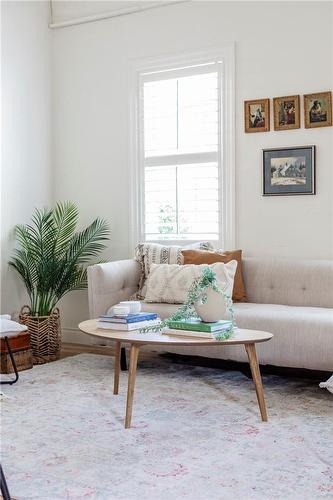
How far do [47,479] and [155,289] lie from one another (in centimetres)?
207

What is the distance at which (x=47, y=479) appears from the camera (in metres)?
2.45

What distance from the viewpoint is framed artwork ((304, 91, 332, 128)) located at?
4395 millimetres

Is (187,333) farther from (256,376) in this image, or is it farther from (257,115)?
(257,115)

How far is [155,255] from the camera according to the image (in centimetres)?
471

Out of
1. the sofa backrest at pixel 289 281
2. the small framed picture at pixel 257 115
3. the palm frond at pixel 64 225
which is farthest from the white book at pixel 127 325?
the small framed picture at pixel 257 115

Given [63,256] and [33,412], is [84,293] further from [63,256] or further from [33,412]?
[33,412]

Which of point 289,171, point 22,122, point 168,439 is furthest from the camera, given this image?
point 22,122

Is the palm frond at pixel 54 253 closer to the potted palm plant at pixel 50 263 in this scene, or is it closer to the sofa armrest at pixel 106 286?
the potted palm plant at pixel 50 263

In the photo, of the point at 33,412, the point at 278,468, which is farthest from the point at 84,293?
the point at 278,468

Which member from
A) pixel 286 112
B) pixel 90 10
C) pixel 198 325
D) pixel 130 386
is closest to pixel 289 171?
pixel 286 112

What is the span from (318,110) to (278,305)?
1.38 metres

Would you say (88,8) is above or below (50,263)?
above

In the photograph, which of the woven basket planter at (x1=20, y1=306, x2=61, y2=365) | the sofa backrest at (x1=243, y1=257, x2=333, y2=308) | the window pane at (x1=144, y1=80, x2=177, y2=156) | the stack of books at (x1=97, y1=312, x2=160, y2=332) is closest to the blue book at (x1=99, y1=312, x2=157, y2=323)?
the stack of books at (x1=97, y1=312, x2=160, y2=332)

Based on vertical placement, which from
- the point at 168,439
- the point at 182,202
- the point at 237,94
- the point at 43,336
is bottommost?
the point at 168,439
